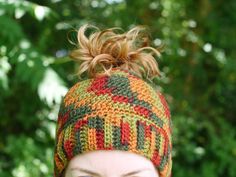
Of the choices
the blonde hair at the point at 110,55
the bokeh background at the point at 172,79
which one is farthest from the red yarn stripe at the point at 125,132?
the bokeh background at the point at 172,79

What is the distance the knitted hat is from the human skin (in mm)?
17

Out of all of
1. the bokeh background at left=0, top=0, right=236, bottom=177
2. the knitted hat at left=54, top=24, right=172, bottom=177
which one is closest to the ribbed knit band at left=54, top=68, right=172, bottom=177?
the knitted hat at left=54, top=24, right=172, bottom=177

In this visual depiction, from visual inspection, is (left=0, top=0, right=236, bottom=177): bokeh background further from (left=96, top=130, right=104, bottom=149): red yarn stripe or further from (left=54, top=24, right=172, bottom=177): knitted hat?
(left=96, top=130, right=104, bottom=149): red yarn stripe

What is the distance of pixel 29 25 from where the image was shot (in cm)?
376

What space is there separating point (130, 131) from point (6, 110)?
217cm

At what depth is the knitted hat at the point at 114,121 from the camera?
190cm

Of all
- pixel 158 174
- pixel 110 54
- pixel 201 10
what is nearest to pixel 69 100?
pixel 110 54

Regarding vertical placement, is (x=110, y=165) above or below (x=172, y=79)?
above

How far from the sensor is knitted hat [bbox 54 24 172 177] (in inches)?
74.6

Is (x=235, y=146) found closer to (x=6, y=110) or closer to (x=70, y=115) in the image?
(x=6, y=110)

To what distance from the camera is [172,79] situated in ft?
13.7

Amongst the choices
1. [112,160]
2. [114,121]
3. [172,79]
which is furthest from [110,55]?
[172,79]

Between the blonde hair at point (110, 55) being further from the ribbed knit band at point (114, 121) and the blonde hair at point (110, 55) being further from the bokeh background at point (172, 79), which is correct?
the bokeh background at point (172, 79)

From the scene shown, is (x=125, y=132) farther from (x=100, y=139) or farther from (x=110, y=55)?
(x=110, y=55)
